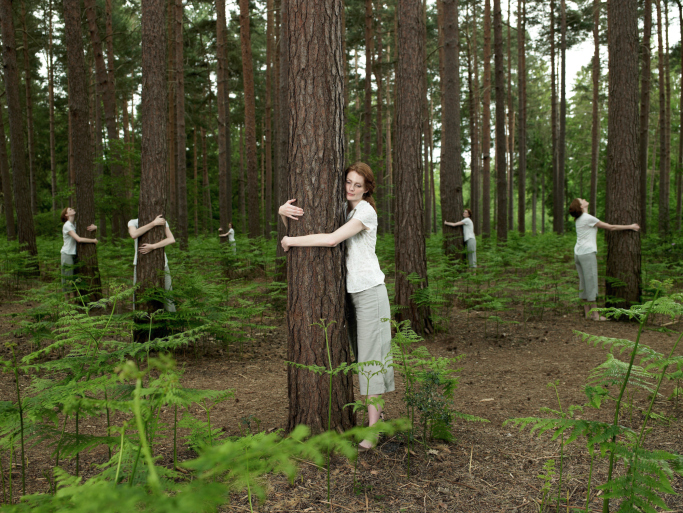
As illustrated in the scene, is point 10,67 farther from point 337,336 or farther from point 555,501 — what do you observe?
Answer: point 555,501

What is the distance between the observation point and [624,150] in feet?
22.6

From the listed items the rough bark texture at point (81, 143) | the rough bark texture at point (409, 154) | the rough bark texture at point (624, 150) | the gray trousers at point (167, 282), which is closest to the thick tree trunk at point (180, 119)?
the rough bark texture at point (81, 143)

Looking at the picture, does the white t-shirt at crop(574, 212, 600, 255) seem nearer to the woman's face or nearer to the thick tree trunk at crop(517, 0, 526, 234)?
the woman's face

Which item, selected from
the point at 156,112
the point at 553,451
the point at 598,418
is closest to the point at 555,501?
the point at 553,451

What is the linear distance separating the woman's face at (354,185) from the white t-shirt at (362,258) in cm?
8

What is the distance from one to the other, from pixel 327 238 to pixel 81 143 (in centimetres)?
657

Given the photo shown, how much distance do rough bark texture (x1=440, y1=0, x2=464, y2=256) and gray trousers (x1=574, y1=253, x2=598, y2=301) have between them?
311 cm

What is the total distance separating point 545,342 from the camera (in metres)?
6.46

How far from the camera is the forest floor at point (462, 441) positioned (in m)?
2.59

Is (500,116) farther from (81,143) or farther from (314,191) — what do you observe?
(314,191)

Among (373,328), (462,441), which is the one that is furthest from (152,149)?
(462,441)

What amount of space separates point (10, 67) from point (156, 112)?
741 centimetres

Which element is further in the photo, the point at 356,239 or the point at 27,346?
the point at 27,346

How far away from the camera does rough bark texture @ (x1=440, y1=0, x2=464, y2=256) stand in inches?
414
